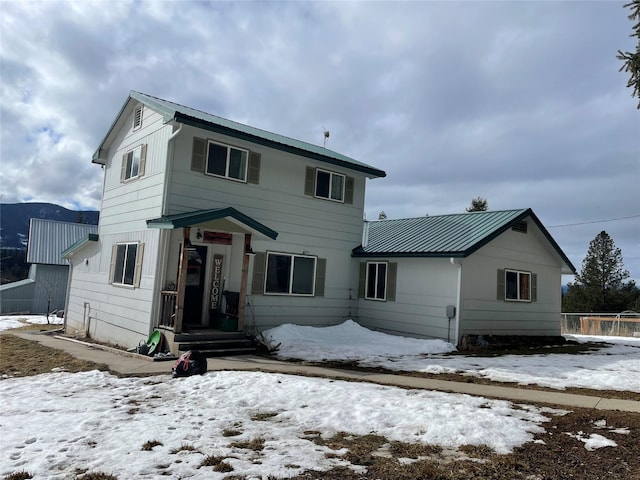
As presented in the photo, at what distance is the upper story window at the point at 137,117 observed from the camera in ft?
47.1

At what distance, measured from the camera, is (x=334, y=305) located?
15.6 metres

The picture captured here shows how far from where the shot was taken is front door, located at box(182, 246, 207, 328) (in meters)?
12.8

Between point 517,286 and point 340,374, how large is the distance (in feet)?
Result: 30.6

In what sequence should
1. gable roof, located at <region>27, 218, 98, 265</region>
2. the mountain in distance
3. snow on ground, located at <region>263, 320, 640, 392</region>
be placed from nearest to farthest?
snow on ground, located at <region>263, 320, 640, 392</region>, gable roof, located at <region>27, 218, 98, 265</region>, the mountain in distance

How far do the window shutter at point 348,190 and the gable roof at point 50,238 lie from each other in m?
20.1

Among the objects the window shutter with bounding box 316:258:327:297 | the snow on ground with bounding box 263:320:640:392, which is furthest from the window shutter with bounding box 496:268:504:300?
the window shutter with bounding box 316:258:327:297

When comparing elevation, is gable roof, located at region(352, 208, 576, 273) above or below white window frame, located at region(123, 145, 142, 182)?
below

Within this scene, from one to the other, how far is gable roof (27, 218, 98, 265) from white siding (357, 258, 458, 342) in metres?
21.5

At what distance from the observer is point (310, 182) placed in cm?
1507

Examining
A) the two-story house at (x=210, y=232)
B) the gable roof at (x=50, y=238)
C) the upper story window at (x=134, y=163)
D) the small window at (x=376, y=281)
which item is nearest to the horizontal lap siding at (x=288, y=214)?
the two-story house at (x=210, y=232)

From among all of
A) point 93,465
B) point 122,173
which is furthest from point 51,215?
point 93,465

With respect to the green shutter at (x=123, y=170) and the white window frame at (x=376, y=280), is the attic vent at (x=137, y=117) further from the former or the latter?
the white window frame at (x=376, y=280)

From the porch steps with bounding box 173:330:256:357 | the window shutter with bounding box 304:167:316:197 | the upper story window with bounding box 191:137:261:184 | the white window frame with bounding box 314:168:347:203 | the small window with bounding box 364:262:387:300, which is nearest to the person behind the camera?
the porch steps with bounding box 173:330:256:357

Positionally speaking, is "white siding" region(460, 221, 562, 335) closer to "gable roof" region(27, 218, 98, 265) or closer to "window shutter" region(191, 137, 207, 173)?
"window shutter" region(191, 137, 207, 173)
